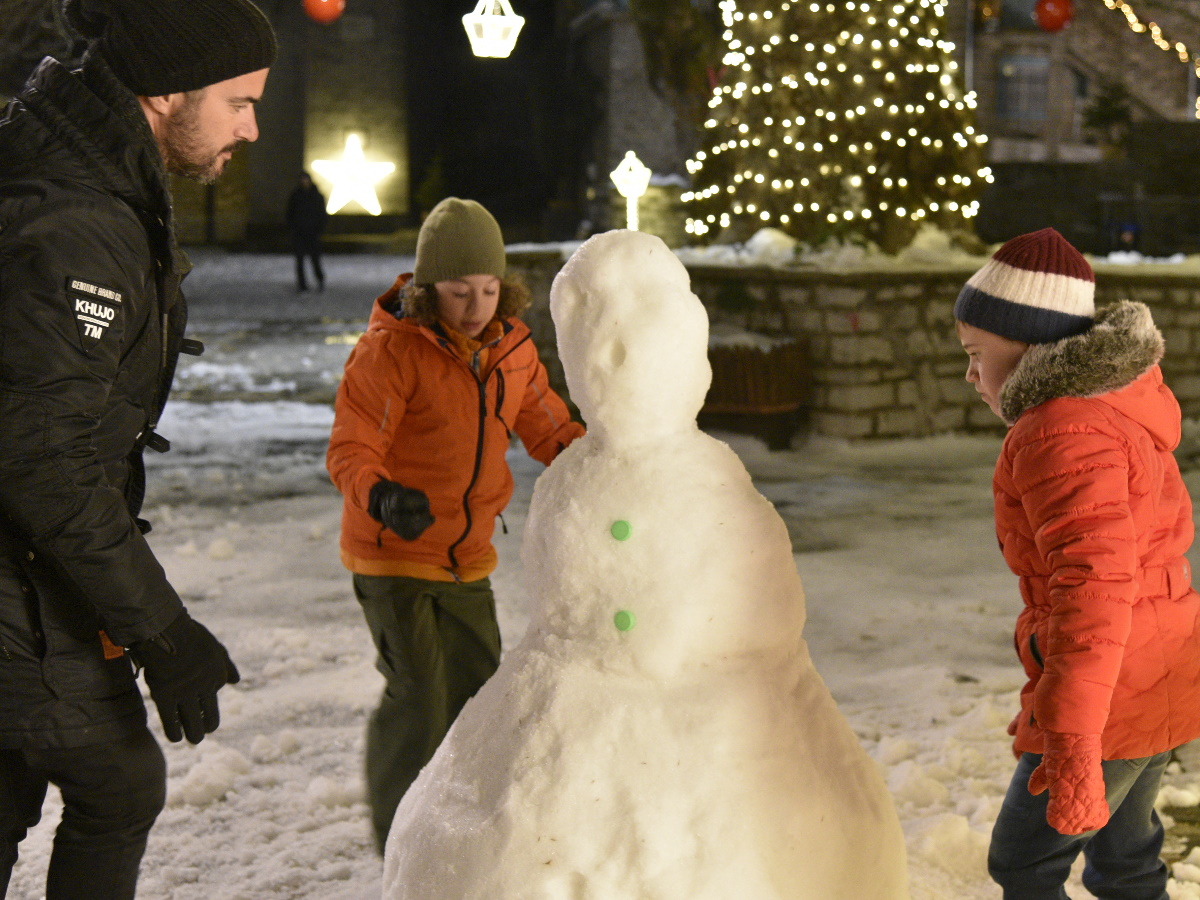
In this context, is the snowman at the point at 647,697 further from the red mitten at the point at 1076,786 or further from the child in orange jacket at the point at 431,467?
the child in orange jacket at the point at 431,467

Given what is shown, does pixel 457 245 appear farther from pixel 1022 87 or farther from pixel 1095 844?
pixel 1022 87

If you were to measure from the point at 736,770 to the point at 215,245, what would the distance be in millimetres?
31126

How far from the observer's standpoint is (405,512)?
107 inches

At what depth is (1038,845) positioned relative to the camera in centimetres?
232

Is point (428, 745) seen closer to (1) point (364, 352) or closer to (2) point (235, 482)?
(1) point (364, 352)

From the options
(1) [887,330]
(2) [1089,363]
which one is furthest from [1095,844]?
(1) [887,330]

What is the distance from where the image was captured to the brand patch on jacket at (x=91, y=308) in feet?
6.45

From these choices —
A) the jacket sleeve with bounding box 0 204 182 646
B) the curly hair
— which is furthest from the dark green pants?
the jacket sleeve with bounding box 0 204 182 646

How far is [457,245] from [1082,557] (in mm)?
1765

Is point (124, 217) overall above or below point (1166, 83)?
below

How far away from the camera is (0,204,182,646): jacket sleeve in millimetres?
1941

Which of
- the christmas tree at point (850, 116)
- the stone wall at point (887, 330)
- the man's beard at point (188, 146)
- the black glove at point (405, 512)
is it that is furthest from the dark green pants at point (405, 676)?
the christmas tree at point (850, 116)

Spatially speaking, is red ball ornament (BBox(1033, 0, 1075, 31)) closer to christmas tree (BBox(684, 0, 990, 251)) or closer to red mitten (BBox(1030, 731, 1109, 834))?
christmas tree (BBox(684, 0, 990, 251))

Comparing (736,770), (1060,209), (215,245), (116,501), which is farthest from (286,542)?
(215,245)
